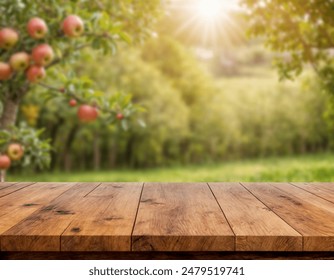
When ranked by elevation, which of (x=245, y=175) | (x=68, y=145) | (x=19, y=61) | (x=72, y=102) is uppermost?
(x=19, y=61)

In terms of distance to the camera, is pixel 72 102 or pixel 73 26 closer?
pixel 73 26

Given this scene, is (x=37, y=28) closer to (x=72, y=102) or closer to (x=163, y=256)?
(x=72, y=102)

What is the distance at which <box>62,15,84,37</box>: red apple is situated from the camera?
4.94 m

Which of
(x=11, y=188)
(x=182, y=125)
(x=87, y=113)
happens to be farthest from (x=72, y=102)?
(x=182, y=125)

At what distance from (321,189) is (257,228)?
1.42 metres

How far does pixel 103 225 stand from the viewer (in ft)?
7.12

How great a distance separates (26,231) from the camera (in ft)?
6.75

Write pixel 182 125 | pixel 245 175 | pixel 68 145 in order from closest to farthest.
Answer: pixel 245 175
pixel 68 145
pixel 182 125

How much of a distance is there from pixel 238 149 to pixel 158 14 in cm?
2923

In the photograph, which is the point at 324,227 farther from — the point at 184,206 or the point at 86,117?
the point at 86,117

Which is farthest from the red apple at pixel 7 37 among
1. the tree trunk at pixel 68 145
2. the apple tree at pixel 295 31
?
the tree trunk at pixel 68 145

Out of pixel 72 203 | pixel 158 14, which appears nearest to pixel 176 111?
pixel 158 14
